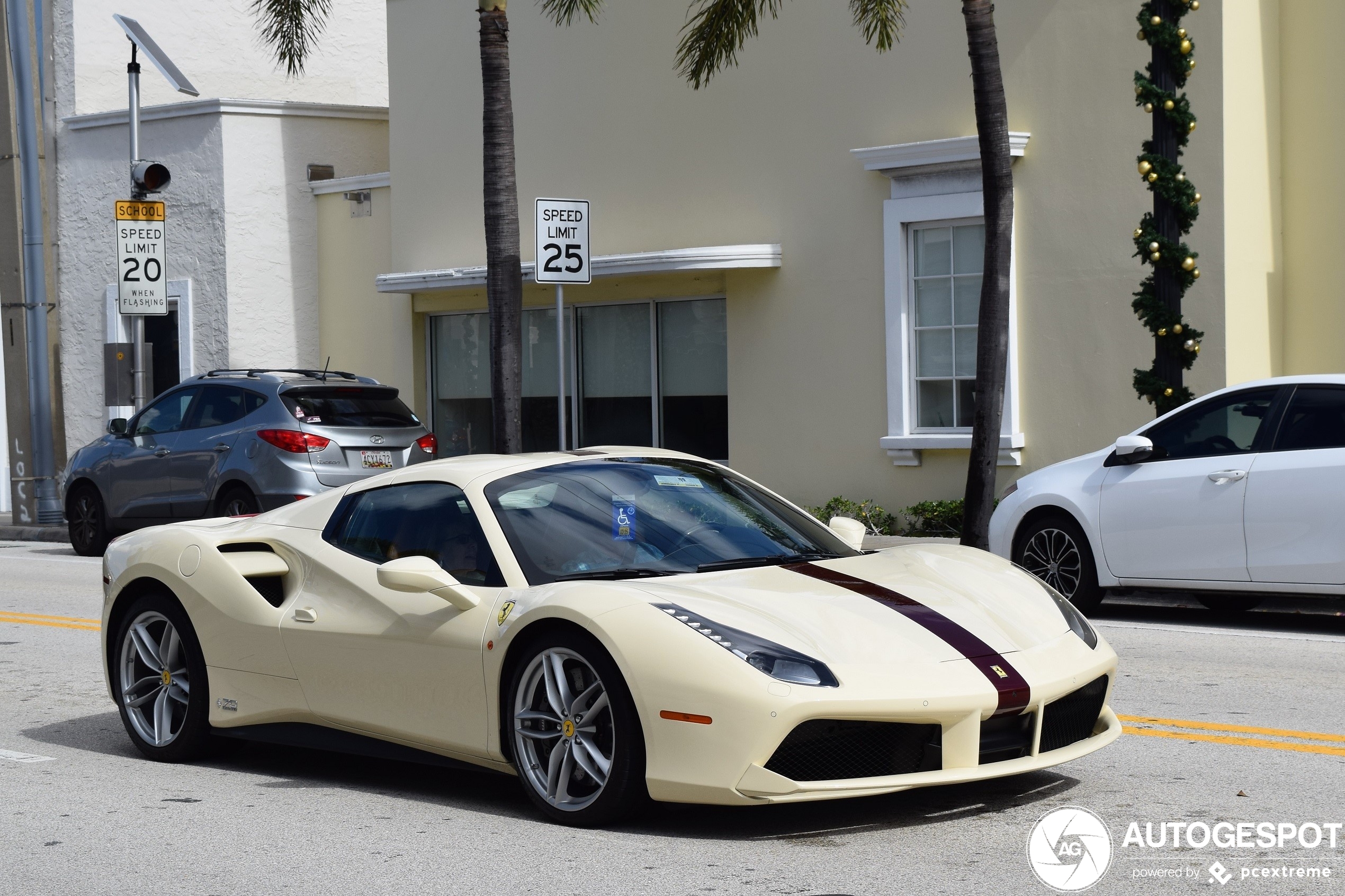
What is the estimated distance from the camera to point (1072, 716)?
5.82m

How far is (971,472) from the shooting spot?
14438 millimetres

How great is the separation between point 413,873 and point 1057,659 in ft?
7.65

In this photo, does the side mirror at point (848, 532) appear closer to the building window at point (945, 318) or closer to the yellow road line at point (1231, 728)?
the yellow road line at point (1231, 728)

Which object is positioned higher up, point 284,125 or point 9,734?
point 284,125

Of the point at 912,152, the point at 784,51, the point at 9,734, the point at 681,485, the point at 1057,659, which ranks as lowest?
the point at 9,734

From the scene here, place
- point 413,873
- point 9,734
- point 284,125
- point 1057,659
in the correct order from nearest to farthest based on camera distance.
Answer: point 413,873 → point 1057,659 → point 9,734 → point 284,125

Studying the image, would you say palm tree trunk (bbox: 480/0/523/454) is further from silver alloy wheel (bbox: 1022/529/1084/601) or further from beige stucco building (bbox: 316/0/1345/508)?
silver alloy wheel (bbox: 1022/529/1084/601)

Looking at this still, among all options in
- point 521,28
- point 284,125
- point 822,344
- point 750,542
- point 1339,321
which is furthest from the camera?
point 284,125

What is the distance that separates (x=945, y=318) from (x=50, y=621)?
901 centimetres

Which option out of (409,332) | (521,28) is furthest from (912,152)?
(409,332)

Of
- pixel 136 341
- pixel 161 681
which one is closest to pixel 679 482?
pixel 161 681

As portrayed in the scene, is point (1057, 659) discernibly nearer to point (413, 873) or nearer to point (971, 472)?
point (413, 873)

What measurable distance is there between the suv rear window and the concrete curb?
250 inches

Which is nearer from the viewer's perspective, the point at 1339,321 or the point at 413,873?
the point at 413,873
